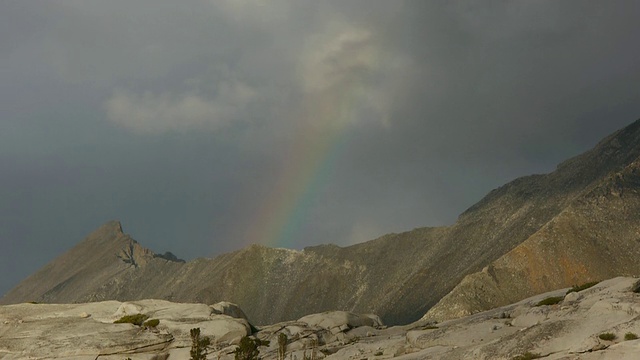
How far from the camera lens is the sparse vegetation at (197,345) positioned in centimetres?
9049


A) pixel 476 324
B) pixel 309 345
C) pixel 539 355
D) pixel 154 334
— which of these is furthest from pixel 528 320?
pixel 154 334

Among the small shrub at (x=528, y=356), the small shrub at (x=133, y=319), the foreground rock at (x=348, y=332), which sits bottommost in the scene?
the small shrub at (x=528, y=356)

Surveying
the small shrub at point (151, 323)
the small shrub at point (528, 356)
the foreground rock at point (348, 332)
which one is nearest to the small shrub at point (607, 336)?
the foreground rock at point (348, 332)

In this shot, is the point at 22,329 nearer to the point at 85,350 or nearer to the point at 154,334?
the point at 85,350

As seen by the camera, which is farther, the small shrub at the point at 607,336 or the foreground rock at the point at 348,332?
the foreground rock at the point at 348,332

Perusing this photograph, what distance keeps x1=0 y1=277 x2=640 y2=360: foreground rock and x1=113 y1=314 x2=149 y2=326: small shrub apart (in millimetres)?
2269

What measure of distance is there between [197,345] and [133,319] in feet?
99.3

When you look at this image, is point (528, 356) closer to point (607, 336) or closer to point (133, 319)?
point (607, 336)

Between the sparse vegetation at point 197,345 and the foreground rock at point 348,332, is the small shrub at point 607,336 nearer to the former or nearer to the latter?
the foreground rock at point 348,332

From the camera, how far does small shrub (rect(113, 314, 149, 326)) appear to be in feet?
388

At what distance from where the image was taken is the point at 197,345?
94312 mm

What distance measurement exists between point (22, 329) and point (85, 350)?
1483 centimetres

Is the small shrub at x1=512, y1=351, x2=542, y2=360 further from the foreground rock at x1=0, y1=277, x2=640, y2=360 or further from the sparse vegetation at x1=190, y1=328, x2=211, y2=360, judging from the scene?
the sparse vegetation at x1=190, y1=328, x2=211, y2=360

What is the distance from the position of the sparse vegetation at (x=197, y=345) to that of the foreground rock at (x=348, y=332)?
3.04 meters
